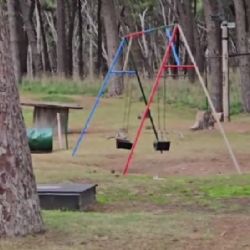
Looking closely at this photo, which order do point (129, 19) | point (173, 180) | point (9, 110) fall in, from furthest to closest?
point (129, 19), point (173, 180), point (9, 110)

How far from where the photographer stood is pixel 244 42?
25516 millimetres

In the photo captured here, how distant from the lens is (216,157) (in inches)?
616

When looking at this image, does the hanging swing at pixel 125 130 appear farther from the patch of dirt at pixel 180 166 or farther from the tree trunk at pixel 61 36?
the tree trunk at pixel 61 36

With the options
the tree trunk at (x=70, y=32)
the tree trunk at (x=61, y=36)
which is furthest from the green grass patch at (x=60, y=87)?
the tree trunk at (x=70, y=32)

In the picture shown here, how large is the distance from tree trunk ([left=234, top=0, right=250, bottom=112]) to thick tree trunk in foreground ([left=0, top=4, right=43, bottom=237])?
18.1 metres

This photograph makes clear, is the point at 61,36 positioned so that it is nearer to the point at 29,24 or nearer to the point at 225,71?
the point at 29,24

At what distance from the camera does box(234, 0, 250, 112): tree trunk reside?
80.7 feet

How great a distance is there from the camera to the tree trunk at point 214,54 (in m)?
24.0

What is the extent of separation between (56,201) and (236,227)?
2569 millimetres

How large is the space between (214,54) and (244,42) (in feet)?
6.05

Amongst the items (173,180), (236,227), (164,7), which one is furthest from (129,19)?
(236,227)

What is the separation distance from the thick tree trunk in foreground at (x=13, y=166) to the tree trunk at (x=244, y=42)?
1812cm

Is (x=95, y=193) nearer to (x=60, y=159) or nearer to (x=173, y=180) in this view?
(x=173, y=180)

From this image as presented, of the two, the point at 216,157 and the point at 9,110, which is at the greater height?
the point at 9,110
